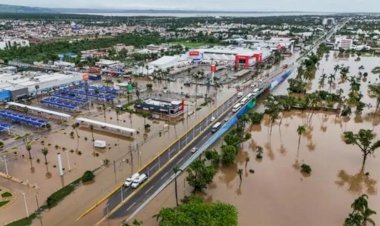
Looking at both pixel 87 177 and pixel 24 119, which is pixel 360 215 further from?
pixel 24 119

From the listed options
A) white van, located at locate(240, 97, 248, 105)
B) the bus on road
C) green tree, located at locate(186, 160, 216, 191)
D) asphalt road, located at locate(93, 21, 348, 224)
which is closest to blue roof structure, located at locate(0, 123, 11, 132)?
asphalt road, located at locate(93, 21, 348, 224)

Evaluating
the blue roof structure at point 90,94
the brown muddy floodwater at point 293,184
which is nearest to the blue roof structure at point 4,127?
the blue roof structure at point 90,94

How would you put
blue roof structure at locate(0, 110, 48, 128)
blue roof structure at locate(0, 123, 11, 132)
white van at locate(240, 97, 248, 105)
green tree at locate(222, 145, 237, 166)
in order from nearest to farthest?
green tree at locate(222, 145, 237, 166)
blue roof structure at locate(0, 123, 11, 132)
blue roof structure at locate(0, 110, 48, 128)
white van at locate(240, 97, 248, 105)

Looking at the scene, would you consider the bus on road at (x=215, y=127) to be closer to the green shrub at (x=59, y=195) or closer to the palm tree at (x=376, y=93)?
the green shrub at (x=59, y=195)

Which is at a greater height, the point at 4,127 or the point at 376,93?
the point at 376,93

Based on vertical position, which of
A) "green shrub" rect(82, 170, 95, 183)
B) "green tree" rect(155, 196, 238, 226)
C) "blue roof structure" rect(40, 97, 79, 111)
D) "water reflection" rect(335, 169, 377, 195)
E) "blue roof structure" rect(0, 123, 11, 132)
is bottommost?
"water reflection" rect(335, 169, 377, 195)

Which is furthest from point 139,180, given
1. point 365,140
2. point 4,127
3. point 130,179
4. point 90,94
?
point 90,94

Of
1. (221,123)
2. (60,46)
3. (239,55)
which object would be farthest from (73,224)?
(60,46)

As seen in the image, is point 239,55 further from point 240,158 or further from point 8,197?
point 8,197

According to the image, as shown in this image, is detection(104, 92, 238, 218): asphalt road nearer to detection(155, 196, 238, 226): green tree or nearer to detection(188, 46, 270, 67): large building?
detection(155, 196, 238, 226): green tree
